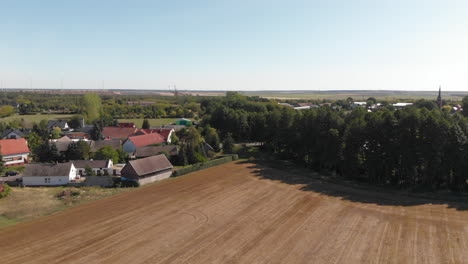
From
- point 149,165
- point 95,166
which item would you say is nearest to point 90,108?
point 95,166

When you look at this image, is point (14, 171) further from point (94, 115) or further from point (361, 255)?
point (94, 115)

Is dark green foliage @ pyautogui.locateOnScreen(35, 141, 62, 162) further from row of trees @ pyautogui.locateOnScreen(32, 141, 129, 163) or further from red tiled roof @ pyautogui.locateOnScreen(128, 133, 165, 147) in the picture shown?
red tiled roof @ pyautogui.locateOnScreen(128, 133, 165, 147)

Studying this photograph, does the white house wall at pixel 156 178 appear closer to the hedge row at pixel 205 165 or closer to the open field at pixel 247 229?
the hedge row at pixel 205 165

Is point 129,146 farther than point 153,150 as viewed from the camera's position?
Yes

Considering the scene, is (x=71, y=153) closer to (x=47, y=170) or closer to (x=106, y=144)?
(x=106, y=144)

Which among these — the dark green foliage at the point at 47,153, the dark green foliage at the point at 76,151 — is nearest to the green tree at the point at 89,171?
the dark green foliage at the point at 76,151

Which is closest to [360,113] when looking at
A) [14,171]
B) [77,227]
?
[77,227]
